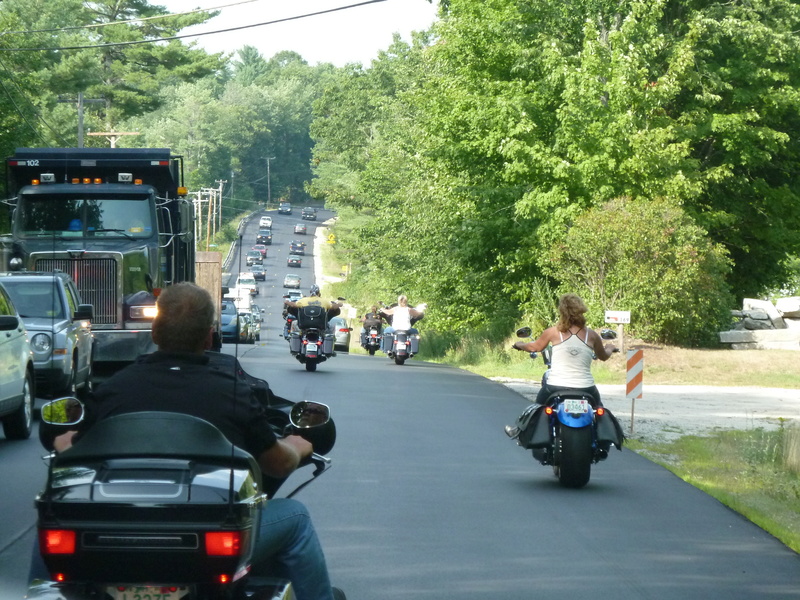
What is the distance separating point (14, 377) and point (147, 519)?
1019 centimetres

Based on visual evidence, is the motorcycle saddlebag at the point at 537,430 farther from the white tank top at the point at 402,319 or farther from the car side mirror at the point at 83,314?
the white tank top at the point at 402,319

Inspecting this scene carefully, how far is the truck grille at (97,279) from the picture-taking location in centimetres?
2036

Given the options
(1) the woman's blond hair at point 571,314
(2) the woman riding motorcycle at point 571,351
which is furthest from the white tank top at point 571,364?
(1) the woman's blond hair at point 571,314

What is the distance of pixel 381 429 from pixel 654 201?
17734 mm

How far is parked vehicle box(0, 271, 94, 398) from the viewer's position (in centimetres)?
1594

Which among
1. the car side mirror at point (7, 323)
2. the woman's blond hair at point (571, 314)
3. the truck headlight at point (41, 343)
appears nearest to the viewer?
the woman's blond hair at point (571, 314)

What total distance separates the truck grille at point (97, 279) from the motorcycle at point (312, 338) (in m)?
5.87

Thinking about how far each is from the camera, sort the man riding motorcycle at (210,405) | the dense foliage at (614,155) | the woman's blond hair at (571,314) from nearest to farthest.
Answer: the man riding motorcycle at (210,405) → the woman's blond hair at (571,314) → the dense foliage at (614,155)

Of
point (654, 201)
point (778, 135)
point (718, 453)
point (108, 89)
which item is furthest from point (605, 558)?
point (108, 89)

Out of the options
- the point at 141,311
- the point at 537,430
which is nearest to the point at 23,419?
the point at 537,430

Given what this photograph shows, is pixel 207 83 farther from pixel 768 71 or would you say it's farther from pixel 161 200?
pixel 161 200

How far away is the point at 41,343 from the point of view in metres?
16.1

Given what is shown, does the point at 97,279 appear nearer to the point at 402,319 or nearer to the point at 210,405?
the point at 402,319

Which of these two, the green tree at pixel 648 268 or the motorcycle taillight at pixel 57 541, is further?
the green tree at pixel 648 268
